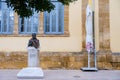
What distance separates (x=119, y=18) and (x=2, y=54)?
711 centimetres

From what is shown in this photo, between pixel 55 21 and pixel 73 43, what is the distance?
172 cm

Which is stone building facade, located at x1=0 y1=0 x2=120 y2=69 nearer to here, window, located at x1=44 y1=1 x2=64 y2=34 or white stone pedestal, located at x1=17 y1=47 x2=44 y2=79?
window, located at x1=44 y1=1 x2=64 y2=34

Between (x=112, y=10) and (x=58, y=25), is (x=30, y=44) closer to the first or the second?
(x=58, y=25)

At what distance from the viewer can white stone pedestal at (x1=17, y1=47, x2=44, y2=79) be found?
13443 mm

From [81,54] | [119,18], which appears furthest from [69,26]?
[119,18]

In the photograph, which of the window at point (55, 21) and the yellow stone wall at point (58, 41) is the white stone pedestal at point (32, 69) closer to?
the yellow stone wall at point (58, 41)

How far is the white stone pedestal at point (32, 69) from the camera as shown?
1344 centimetres

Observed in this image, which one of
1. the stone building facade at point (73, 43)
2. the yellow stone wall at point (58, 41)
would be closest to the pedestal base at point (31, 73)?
the stone building facade at point (73, 43)

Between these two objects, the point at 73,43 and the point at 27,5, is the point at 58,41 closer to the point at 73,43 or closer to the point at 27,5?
the point at 73,43

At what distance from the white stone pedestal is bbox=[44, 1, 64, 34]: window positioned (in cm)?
388

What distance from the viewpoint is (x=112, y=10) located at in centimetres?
1756

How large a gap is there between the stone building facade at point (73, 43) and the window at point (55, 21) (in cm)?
29

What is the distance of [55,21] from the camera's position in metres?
17.9

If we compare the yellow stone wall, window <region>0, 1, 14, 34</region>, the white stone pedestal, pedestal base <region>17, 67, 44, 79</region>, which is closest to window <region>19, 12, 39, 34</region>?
the yellow stone wall
